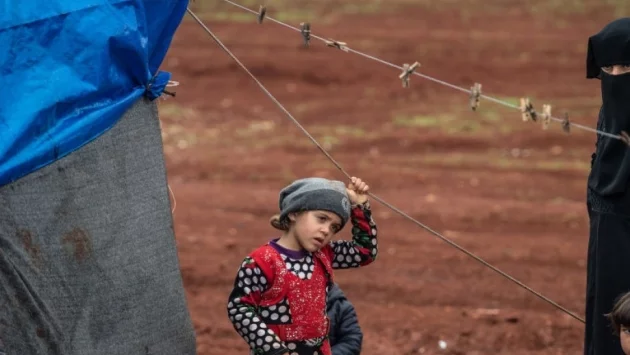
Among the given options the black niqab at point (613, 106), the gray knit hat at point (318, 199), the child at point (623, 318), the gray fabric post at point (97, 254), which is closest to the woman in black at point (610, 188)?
the black niqab at point (613, 106)

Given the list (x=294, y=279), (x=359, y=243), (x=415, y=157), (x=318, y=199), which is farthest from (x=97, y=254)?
(x=415, y=157)

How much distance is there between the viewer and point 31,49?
4.77 metres

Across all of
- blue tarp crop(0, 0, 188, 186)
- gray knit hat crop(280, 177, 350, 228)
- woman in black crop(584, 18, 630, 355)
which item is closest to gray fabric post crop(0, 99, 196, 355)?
blue tarp crop(0, 0, 188, 186)

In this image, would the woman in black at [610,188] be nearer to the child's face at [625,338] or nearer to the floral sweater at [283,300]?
the child's face at [625,338]

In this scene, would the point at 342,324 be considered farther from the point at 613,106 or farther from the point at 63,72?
the point at 63,72

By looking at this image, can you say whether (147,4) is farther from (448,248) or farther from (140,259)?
(448,248)

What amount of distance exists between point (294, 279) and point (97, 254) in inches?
32.6

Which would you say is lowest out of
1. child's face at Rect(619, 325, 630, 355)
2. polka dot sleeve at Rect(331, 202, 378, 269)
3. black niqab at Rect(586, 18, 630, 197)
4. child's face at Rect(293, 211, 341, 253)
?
child's face at Rect(619, 325, 630, 355)

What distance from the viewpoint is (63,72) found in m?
4.82

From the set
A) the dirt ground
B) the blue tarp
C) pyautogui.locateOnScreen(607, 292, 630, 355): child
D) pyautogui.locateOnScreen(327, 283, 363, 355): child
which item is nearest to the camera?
pyautogui.locateOnScreen(607, 292, 630, 355): child

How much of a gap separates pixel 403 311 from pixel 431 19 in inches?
558

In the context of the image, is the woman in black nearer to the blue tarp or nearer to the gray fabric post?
the gray fabric post

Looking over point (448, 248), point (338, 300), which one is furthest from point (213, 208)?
point (338, 300)

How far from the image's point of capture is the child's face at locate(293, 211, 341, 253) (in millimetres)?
4832
